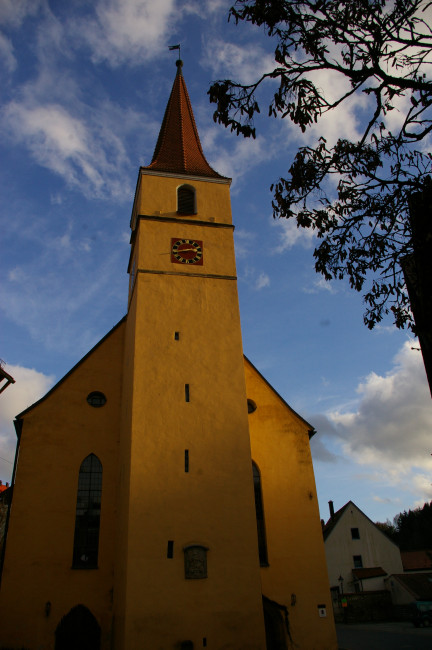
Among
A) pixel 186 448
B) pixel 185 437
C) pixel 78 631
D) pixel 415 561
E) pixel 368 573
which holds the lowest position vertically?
pixel 78 631

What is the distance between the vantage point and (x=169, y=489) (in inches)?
548

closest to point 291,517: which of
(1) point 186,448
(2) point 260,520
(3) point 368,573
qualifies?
(2) point 260,520

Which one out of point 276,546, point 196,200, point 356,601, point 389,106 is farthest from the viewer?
point 356,601

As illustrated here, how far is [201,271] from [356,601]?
2622 centimetres

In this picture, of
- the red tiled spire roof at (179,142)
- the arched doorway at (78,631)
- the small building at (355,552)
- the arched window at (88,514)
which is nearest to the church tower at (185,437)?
the red tiled spire roof at (179,142)

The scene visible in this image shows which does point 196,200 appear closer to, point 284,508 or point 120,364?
point 120,364

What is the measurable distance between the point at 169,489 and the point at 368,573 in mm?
27073

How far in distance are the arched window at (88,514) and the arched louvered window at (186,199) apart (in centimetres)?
943

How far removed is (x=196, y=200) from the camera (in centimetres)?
1942

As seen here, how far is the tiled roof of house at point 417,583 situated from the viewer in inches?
1241

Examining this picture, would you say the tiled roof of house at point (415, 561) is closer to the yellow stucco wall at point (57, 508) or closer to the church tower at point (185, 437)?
the church tower at point (185, 437)

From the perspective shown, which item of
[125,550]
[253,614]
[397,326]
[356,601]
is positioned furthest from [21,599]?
[356,601]

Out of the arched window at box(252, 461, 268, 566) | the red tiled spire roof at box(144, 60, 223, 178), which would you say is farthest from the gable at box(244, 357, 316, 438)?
the red tiled spire roof at box(144, 60, 223, 178)

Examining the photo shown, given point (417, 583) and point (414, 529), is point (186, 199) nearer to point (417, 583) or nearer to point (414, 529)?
point (417, 583)
